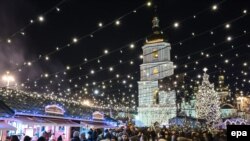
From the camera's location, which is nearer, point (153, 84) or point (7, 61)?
point (7, 61)

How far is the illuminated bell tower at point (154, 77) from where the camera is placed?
6669 cm

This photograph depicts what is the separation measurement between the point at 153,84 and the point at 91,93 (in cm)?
1694

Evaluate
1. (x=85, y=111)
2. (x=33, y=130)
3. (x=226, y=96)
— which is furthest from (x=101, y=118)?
(x=226, y=96)

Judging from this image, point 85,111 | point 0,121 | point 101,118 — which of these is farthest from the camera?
point 101,118

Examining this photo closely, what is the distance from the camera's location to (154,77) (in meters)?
70.2

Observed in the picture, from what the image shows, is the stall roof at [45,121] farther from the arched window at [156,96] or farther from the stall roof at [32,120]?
the arched window at [156,96]

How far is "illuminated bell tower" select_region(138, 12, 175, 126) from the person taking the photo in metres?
66.7

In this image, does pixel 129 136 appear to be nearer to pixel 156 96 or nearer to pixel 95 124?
pixel 95 124

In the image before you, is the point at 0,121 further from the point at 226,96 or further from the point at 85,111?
the point at 226,96

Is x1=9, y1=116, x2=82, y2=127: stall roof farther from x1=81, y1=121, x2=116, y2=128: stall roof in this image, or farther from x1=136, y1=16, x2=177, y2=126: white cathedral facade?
x1=136, y1=16, x2=177, y2=126: white cathedral facade

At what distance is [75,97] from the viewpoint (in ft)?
188

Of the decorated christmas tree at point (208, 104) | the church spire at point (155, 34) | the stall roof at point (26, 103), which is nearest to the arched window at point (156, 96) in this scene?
the church spire at point (155, 34)

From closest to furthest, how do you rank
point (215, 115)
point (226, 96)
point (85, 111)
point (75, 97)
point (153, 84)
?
point (85, 111), point (215, 115), point (75, 97), point (153, 84), point (226, 96)

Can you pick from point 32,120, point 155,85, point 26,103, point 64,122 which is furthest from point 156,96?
point 32,120
